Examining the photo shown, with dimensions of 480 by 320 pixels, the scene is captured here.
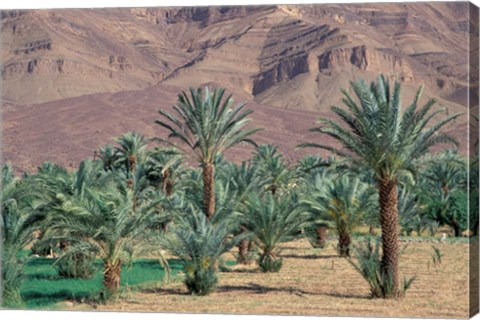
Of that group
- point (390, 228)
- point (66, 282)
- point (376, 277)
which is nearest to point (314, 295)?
point (376, 277)

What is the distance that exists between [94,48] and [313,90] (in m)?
47.2

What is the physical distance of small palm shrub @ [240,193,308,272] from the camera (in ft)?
86.4

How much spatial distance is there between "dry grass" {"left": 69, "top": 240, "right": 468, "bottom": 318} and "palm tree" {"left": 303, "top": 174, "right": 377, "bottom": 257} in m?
2.98

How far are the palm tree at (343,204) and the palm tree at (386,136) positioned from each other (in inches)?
440

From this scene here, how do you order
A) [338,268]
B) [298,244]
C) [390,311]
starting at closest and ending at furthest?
[390,311] < [338,268] < [298,244]

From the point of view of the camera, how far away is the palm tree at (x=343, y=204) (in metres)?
30.3

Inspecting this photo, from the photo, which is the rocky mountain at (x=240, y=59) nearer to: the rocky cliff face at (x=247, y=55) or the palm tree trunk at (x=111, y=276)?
the rocky cliff face at (x=247, y=55)

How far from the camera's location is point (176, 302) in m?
19.1

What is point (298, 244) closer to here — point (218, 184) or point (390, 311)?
point (218, 184)

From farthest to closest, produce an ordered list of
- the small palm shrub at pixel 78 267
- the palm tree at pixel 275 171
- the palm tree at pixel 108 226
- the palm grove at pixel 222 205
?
the palm tree at pixel 275 171
the small palm shrub at pixel 78 267
the palm tree at pixel 108 226
the palm grove at pixel 222 205

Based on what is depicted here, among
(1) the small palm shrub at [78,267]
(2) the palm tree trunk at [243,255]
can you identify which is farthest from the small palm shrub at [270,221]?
(1) the small palm shrub at [78,267]

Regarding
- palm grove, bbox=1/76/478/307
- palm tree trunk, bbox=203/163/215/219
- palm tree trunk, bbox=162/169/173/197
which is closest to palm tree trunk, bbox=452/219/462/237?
palm grove, bbox=1/76/478/307

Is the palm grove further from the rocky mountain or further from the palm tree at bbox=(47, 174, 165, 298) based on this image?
the rocky mountain

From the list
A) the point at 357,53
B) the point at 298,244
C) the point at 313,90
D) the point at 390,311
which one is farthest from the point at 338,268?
the point at 357,53
